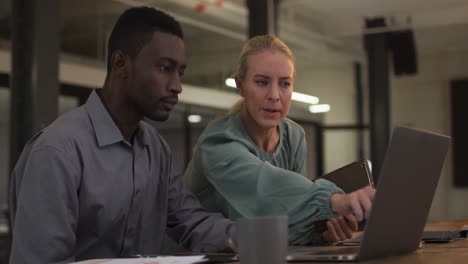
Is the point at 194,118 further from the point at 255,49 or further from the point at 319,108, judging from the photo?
the point at 255,49

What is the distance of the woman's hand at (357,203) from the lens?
4.18ft

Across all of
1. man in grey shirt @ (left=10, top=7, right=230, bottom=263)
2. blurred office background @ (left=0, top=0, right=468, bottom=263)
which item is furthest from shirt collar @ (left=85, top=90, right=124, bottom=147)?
blurred office background @ (left=0, top=0, right=468, bottom=263)

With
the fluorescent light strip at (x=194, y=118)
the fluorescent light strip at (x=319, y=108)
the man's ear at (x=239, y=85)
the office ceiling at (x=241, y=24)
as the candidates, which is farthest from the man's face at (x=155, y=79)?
the fluorescent light strip at (x=319, y=108)

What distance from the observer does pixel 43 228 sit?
1353 mm

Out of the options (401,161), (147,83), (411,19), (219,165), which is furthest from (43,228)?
(411,19)

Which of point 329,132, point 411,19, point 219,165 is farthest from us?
point 329,132

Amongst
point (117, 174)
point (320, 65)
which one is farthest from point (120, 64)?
point (320, 65)

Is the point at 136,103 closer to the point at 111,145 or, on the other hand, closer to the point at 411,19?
the point at 111,145

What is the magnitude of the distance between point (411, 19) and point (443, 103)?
9.19ft

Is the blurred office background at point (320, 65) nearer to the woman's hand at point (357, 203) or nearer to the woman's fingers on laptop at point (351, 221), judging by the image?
the woman's fingers on laptop at point (351, 221)

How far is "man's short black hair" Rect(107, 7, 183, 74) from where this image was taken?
A: 5.36 feet

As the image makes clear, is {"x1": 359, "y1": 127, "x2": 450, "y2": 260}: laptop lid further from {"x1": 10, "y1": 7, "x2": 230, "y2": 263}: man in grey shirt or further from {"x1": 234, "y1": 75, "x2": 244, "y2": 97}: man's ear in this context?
{"x1": 234, "y1": 75, "x2": 244, "y2": 97}: man's ear

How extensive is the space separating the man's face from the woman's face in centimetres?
34

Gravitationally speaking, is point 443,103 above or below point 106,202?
above
